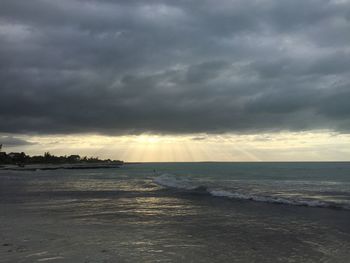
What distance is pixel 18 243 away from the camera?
13.1m

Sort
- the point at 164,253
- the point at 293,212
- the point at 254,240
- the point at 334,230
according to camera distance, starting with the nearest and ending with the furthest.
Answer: the point at 164,253, the point at 254,240, the point at 334,230, the point at 293,212

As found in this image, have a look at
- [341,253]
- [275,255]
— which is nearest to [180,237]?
[275,255]

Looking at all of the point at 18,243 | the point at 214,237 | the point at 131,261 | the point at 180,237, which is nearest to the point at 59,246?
the point at 18,243

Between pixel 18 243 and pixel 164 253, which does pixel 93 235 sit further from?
pixel 164 253

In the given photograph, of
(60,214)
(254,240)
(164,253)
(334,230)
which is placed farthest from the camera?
(60,214)

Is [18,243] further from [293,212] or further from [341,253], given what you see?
[293,212]

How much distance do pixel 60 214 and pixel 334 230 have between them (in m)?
14.0

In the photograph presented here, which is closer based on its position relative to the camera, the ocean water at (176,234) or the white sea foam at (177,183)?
the ocean water at (176,234)

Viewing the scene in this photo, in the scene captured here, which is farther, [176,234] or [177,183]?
[177,183]

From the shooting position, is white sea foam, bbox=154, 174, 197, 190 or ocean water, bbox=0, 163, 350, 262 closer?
ocean water, bbox=0, 163, 350, 262

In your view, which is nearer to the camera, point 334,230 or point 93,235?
point 93,235

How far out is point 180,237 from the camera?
14.9 m

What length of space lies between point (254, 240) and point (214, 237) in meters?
1.55

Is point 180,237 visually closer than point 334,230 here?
Yes
